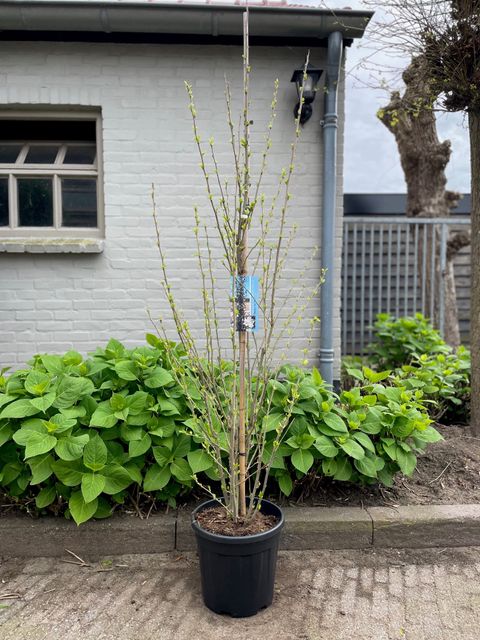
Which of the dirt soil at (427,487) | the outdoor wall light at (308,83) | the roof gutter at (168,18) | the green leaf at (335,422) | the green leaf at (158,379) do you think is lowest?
the dirt soil at (427,487)

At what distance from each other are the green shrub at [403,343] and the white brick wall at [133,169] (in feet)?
A: 4.26

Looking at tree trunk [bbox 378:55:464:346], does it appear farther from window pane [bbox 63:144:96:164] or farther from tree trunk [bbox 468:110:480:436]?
window pane [bbox 63:144:96:164]

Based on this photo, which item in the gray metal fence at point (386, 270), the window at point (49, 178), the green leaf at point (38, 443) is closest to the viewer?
the green leaf at point (38, 443)

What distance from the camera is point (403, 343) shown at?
15.9ft

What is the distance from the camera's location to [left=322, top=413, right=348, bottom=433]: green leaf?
2754 millimetres

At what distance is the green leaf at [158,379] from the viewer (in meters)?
2.77

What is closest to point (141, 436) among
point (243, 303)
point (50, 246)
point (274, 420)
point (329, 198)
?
point (274, 420)

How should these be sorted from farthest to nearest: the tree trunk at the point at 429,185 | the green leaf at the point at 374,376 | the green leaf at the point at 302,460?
1. the tree trunk at the point at 429,185
2. the green leaf at the point at 374,376
3. the green leaf at the point at 302,460

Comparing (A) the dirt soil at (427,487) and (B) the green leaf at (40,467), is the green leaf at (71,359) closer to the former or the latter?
(B) the green leaf at (40,467)

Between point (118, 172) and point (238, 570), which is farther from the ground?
point (118, 172)

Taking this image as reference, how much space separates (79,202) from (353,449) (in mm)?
2818

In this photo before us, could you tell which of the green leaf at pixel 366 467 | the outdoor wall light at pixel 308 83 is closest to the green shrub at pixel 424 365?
the green leaf at pixel 366 467

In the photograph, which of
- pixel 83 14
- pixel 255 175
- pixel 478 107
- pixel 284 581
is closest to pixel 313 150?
pixel 255 175

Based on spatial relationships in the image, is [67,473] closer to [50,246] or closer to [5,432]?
[5,432]
